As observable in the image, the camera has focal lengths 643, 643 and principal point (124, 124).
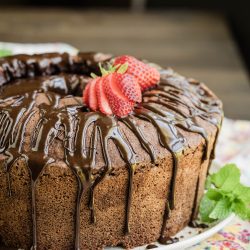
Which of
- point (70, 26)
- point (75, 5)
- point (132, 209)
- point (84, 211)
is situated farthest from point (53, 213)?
point (75, 5)

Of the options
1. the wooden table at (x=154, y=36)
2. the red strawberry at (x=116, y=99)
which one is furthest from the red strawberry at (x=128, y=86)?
the wooden table at (x=154, y=36)

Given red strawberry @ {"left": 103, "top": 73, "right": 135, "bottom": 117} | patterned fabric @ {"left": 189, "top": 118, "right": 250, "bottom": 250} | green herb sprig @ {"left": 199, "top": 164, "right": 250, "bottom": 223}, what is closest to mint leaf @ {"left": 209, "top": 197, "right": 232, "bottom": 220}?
green herb sprig @ {"left": 199, "top": 164, "right": 250, "bottom": 223}

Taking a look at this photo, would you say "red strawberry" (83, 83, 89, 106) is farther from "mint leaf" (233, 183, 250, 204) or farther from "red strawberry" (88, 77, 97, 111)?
"mint leaf" (233, 183, 250, 204)

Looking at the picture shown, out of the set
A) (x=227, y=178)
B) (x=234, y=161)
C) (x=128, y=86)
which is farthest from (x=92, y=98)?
(x=234, y=161)

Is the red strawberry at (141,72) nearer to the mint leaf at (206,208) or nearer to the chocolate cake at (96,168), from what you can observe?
the chocolate cake at (96,168)

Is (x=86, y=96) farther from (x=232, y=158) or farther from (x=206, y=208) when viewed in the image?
(x=232, y=158)
